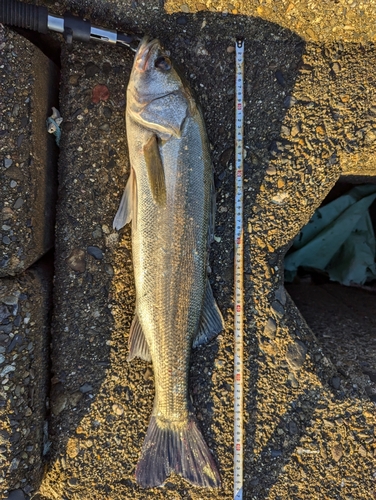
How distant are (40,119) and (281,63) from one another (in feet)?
5.23

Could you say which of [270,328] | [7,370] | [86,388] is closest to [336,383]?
[270,328]

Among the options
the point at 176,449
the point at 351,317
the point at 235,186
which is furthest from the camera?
the point at 351,317

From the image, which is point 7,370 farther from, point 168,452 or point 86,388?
point 168,452

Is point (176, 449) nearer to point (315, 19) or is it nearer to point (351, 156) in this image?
point (351, 156)

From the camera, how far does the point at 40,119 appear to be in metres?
2.24

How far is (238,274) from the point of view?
7.84ft

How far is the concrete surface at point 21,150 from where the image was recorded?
2.08m

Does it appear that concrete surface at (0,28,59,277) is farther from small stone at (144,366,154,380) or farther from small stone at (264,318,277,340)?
small stone at (264,318,277,340)

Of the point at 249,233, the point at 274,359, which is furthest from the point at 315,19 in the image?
the point at 274,359

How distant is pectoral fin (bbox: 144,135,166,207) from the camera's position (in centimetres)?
209

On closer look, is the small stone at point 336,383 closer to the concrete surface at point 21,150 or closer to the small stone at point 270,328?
the small stone at point 270,328

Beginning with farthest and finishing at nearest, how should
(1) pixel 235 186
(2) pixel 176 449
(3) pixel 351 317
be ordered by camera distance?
1. (3) pixel 351 317
2. (1) pixel 235 186
3. (2) pixel 176 449

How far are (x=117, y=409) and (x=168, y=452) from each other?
16.1 inches

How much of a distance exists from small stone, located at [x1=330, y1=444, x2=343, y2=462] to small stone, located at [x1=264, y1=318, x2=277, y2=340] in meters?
0.82
